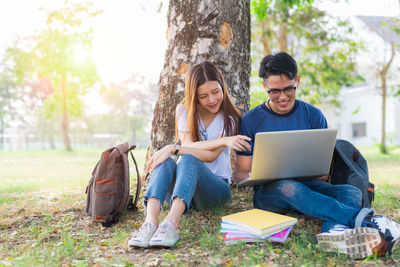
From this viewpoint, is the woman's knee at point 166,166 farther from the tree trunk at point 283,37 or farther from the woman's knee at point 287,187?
the tree trunk at point 283,37

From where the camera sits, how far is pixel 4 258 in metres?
2.72

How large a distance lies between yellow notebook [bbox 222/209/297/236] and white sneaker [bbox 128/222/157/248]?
504mm

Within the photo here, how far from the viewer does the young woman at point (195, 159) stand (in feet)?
8.66

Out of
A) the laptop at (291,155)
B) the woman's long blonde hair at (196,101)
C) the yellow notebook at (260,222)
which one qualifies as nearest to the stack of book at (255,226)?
the yellow notebook at (260,222)

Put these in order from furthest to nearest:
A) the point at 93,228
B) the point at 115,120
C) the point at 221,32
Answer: the point at 115,120 → the point at 221,32 → the point at 93,228

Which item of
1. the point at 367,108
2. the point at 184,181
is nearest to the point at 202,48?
the point at 184,181

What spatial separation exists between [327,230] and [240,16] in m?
2.66

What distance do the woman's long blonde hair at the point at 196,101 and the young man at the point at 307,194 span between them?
0.12 meters

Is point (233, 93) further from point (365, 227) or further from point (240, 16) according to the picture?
point (365, 227)

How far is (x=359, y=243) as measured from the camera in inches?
89.9

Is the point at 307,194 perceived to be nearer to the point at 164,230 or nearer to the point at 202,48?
the point at 164,230

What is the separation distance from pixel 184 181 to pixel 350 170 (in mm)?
1320

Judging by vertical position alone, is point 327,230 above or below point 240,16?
below

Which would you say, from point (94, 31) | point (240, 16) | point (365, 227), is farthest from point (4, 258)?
point (94, 31)
